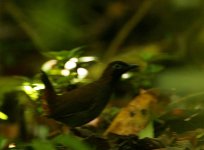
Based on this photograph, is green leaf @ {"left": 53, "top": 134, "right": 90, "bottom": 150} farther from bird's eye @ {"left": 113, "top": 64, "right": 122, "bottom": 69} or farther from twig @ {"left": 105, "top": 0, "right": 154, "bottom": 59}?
twig @ {"left": 105, "top": 0, "right": 154, "bottom": 59}

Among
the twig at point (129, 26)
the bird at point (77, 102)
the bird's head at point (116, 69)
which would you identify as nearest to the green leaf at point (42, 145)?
the bird at point (77, 102)

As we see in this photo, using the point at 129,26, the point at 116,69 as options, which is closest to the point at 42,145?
A: the point at 116,69

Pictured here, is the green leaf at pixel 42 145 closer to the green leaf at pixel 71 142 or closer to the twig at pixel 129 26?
the green leaf at pixel 71 142

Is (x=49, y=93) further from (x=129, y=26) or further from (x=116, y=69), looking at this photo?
(x=129, y=26)

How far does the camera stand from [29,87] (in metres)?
3.12

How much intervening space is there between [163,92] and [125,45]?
2.66m

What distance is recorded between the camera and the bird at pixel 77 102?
9.52 feet

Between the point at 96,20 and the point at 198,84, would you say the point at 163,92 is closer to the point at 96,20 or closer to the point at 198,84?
the point at 198,84

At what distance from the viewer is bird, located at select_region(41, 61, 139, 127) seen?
2900mm

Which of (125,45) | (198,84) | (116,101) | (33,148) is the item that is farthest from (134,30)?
(33,148)

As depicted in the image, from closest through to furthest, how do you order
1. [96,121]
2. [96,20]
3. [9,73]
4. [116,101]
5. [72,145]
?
[72,145] < [96,121] < [116,101] < [9,73] < [96,20]

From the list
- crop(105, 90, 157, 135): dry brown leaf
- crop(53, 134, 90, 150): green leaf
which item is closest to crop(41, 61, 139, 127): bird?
crop(105, 90, 157, 135): dry brown leaf

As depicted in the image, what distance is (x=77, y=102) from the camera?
2.93 meters

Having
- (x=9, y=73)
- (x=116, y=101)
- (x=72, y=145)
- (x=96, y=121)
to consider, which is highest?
(x=9, y=73)
